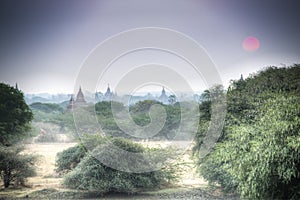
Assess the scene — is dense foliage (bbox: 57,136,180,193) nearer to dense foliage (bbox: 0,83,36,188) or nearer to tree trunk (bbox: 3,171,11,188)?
dense foliage (bbox: 0,83,36,188)

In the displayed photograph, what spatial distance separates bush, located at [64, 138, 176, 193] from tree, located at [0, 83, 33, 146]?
24.6 ft

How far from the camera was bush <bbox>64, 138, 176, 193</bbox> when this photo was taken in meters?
13.7

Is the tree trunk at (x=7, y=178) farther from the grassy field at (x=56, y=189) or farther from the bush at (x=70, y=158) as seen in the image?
the bush at (x=70, y=158)

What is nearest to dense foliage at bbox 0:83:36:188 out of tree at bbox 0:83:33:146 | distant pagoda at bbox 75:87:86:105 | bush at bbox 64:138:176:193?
tree at bbox 0:83:33:146

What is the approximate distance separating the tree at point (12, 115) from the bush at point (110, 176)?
751cm

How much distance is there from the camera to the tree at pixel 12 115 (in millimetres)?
20109

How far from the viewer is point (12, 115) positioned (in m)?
21.0

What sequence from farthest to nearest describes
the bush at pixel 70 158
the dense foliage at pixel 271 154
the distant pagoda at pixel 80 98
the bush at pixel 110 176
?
the distant pagoda at pixel 80 98
the bush at pixel 70 158
the bush at pixel 110 176
the dense foliage at pixel 271 154

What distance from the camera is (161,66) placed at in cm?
2205

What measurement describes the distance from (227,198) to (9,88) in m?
15.9

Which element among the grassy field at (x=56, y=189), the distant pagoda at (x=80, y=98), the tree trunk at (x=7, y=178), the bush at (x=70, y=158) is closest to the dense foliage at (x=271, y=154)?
the grassy field at (x=56, y=189)

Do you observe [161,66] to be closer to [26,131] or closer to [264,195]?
[26,131]

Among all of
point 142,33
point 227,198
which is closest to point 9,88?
point 142,33

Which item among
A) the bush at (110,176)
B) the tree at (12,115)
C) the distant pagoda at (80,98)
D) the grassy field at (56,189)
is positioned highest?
the distant pagoda at (80,98)
